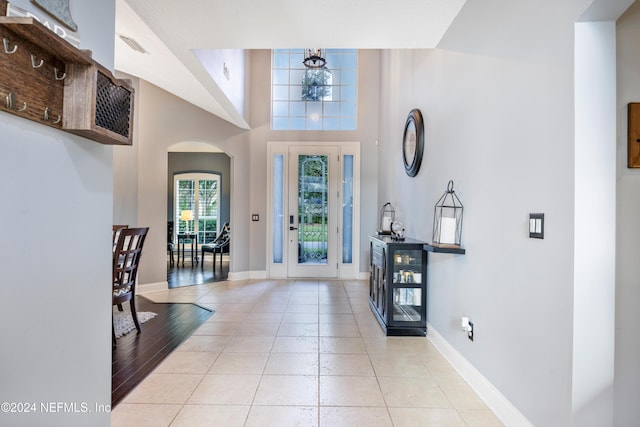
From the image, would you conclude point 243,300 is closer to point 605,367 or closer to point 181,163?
point 605,367

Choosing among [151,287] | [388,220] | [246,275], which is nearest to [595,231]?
[388,220]

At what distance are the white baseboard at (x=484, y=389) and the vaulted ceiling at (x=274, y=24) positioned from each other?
2.47m

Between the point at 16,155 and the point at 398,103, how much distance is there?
4.11 m

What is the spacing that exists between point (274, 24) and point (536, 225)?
2.21m

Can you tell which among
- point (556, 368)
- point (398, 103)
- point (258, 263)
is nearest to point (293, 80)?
point (398, 103)

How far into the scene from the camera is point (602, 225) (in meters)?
1.34

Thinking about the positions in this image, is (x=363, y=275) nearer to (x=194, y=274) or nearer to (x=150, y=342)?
(x=194, y=274)

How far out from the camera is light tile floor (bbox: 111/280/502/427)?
1.89 m

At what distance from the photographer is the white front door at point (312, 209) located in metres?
5.81

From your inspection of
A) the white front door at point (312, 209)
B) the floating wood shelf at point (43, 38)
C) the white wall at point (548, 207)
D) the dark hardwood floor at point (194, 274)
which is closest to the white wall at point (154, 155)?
the dark hardwood floor at point (194, 274)

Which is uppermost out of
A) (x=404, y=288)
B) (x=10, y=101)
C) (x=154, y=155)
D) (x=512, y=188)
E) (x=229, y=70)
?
(x=229, y=70)

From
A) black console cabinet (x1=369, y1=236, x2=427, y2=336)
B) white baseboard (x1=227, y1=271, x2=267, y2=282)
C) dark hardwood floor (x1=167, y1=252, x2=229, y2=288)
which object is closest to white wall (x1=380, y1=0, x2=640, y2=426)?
black console cabinet (x1=369, y1=236, x2=427, y2=336)

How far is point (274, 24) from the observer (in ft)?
7.87

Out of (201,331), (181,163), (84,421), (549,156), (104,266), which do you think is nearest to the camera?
(84,421)
